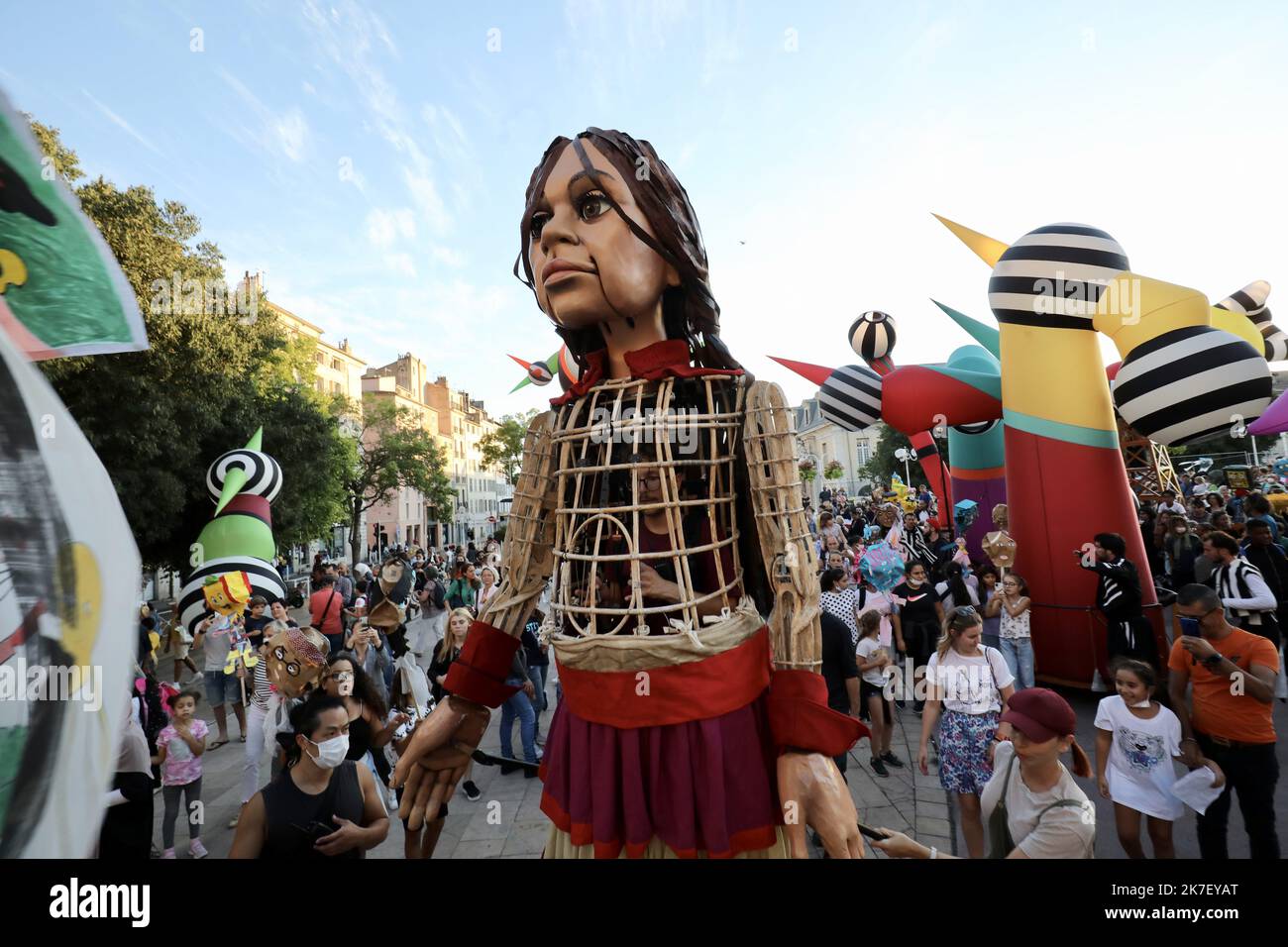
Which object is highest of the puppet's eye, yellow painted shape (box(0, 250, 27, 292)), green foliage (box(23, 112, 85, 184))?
green foliage (box(23, 112, 85, 184))

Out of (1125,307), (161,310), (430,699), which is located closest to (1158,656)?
(1125,307)

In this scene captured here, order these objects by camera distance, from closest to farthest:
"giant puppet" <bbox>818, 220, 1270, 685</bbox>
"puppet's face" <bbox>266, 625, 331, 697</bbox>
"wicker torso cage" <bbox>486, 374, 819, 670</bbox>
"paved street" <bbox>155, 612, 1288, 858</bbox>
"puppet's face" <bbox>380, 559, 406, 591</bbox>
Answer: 1. "wicker torso cage" <bbox>486, 374, 819, 670</bbox>
2. "puppet's face" <bbox>266, 625, 331, 697</bbox>
3. "paved street" <bbox>155, 612, 1288, 858</bbox>
4. "giant puppet" <bbox>818, 220, 1270, 685</bbox>
5. "puppet's face" <bbox>380, 559, 406, 591</bbox>

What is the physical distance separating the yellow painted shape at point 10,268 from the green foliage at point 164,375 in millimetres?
8085

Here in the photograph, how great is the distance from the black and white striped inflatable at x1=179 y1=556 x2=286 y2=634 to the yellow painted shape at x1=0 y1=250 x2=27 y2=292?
7.69 m

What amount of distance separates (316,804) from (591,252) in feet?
8.56

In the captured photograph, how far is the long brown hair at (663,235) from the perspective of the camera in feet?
6.66

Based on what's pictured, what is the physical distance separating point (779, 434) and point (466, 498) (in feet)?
206

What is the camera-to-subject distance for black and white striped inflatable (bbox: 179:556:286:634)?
7848 mm

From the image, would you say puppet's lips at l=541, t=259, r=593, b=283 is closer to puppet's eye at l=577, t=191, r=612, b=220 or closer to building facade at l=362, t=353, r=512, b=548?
puppet's eye at l=577, t=191, r=612, b=220

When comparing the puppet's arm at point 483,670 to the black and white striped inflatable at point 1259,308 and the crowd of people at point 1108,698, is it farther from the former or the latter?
the black and white striped inflatable at point 1259,308

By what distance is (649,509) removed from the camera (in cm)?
183

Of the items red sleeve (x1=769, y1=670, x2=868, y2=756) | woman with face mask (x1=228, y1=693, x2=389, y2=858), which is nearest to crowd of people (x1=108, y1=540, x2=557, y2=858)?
woman with face mask (x1=228, y1=693, x2=389, y2=858)
